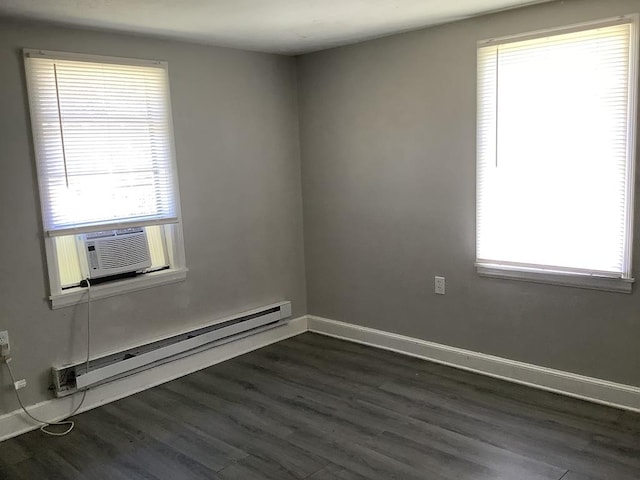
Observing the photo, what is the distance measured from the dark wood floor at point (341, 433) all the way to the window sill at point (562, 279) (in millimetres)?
666

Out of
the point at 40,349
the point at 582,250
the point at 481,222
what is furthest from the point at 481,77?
the point at 40,349

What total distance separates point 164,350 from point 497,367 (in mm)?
2168

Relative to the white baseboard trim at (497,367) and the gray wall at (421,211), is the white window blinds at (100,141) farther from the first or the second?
the white baseboard trim at (497,367)

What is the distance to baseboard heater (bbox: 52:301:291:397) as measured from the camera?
339 centimetres

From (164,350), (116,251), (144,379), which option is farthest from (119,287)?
(144,379)

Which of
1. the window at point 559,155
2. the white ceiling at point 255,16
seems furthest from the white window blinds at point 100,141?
the window at point 559,155

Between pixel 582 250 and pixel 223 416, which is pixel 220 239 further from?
pixel 582 250

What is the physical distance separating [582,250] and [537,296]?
0.40 m

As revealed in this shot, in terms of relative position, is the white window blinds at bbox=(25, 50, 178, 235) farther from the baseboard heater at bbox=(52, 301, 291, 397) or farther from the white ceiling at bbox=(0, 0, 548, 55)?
the baseboard heater at bbox=(52, 301, 291, 397)

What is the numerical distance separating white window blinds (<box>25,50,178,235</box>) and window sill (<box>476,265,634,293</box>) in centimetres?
213

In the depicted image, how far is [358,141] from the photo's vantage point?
4.25m

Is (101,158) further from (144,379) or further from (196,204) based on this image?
(144,379)

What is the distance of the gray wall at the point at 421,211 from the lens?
331cm

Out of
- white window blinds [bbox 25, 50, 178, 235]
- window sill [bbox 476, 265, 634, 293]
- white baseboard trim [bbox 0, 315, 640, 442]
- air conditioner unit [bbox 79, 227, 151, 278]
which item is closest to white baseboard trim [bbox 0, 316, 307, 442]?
white baseboard trim [bbox 0, 315, 640, 442]
